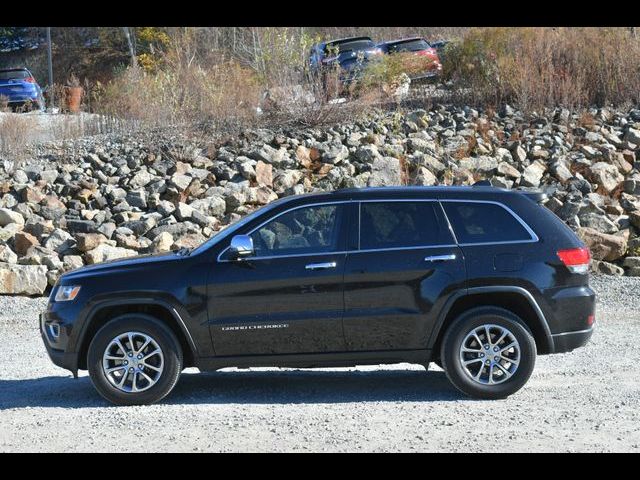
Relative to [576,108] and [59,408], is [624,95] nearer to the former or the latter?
[576,108]

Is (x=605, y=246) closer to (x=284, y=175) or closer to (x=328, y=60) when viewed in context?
(x=284, y=175)

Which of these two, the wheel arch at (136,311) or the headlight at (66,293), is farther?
the headlight at (66,293)

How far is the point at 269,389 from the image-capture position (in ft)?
29.8

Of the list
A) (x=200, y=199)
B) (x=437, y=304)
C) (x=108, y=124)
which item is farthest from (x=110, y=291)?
(x=108, y=124)

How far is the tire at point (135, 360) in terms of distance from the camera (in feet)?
27.6

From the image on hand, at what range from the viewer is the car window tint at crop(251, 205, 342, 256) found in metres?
8.52

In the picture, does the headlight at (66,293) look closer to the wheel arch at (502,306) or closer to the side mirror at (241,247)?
the side mirror at (241,247)

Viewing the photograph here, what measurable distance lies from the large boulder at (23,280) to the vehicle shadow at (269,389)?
→ 17.9 ft

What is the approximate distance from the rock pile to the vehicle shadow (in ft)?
20.2

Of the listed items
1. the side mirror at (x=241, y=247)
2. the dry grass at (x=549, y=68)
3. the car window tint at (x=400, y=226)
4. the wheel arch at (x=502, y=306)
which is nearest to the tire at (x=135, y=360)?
the side mirror at (x=241, y=247)

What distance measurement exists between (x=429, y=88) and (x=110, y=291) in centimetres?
1790

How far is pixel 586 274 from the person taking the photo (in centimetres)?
857

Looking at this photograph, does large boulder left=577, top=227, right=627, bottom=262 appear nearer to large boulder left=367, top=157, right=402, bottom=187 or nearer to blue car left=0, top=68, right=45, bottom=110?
large boulder left=367, top=157, right=402, bottom=187

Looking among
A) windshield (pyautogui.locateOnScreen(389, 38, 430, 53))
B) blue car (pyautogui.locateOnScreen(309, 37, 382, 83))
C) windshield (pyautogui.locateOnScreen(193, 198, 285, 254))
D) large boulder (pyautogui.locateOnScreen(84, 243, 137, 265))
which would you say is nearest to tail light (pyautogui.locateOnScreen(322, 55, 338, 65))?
blue car (pyautogui.locateOnScreen(309, 37, 382, 83))
